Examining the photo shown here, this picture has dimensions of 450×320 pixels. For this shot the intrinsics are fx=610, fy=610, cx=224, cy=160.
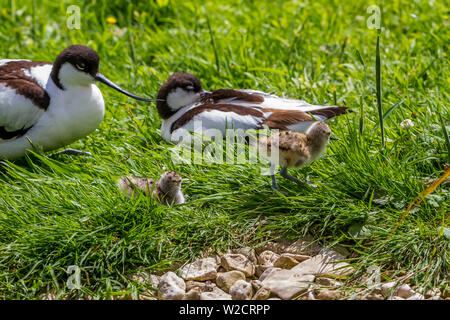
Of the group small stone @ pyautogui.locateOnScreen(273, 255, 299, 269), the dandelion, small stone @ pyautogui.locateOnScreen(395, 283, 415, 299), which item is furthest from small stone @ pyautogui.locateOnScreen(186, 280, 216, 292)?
the dandelion

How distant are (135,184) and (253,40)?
7.96ft

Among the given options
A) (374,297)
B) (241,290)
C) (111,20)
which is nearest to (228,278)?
(241,290)

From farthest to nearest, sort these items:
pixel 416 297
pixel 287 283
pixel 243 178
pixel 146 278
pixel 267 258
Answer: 1. pixel 243 178
2. pixel 267 258
3. pixel 146 278
4. pixel 287 283
5. pixel 416 297

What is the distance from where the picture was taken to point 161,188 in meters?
3.32

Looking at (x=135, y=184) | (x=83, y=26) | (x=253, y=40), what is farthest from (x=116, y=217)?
(x=83, y=26)

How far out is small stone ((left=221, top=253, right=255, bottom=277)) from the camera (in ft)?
9.68

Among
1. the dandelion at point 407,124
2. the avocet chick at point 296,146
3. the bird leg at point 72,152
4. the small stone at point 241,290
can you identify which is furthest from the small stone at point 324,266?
the bird leg at point 72,152

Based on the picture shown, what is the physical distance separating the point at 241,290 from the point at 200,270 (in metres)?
0.24

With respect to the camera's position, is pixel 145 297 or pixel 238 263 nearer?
pixel 145 297

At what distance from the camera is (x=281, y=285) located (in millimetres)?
2799

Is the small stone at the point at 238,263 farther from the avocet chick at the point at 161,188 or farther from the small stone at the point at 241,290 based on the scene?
the avocet chick at the point at 161,188

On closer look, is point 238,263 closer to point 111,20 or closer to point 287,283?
point 287,283

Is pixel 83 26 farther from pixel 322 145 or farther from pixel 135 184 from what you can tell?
pixel 322 145

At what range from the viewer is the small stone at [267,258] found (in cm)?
301
